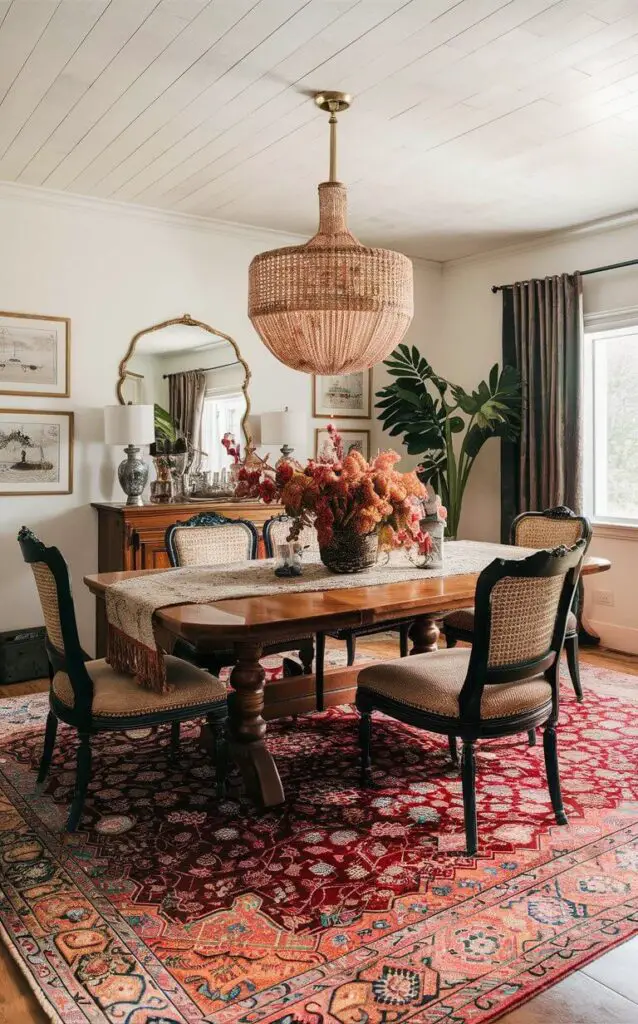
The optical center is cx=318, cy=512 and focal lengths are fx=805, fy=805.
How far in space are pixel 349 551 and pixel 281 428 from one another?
216 centimetres

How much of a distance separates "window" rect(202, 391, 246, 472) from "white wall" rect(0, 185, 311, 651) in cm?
43

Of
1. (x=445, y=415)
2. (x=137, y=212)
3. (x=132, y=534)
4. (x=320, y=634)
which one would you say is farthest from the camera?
(x=445, y=415)

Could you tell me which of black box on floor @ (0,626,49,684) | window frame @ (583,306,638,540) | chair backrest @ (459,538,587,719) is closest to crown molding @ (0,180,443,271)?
window frame @ (583,306,638,540)

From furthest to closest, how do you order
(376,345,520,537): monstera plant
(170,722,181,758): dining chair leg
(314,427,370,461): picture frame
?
(314,427,370,461): picture frame
(376,345,520,537): monstera plant
(170,722,181,758): dining chair leg

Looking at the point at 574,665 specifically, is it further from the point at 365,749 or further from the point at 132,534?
the point at 132,534

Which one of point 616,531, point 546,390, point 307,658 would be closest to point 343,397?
point 546,390

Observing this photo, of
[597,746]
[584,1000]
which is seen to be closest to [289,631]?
[584,1000]

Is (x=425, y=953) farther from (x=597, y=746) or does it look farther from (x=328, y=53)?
(x=328, y=53)

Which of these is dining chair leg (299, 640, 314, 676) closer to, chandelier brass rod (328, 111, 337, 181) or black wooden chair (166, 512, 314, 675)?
black wooden chair (166, 512, 314, 675)

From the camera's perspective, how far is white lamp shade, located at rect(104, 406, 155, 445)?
15.1 feet

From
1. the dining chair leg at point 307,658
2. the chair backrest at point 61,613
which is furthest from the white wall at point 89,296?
the chair backrest at point 61,613

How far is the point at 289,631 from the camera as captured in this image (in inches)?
98.5

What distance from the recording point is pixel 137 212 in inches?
194

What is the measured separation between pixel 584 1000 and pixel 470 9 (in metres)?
2.91
